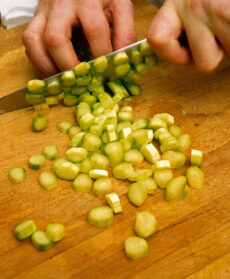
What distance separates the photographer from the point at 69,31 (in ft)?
5.24

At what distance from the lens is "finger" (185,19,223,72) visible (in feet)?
4.45

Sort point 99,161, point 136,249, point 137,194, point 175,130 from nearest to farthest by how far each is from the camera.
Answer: point 136,249
point 137,194
point 99,161
point 175,130

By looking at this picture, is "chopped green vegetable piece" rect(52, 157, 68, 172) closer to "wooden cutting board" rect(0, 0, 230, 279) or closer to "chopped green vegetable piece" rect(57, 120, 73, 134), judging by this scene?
"wooden cutting board" rect(0, 0, 230, 279)

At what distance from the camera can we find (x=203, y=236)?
1200 mm

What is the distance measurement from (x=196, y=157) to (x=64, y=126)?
58 centimetres

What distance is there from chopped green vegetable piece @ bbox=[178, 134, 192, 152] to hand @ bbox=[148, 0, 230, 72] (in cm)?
28

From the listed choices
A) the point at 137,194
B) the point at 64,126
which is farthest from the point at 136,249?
the point at 64,126

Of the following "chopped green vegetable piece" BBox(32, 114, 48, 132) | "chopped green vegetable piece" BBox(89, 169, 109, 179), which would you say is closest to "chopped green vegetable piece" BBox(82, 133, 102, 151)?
"chopped green vegetable piece" BBox(89, 169, 109, 179)

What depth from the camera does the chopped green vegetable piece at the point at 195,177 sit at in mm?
1330

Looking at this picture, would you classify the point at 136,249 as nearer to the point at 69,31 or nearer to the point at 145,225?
the point at 145,225

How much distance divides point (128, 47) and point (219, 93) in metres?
0.48

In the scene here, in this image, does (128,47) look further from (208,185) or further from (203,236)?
(203,236)

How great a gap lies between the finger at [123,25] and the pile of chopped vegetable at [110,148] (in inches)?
3.5

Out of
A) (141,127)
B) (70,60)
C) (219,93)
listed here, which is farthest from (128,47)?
(219,93)
